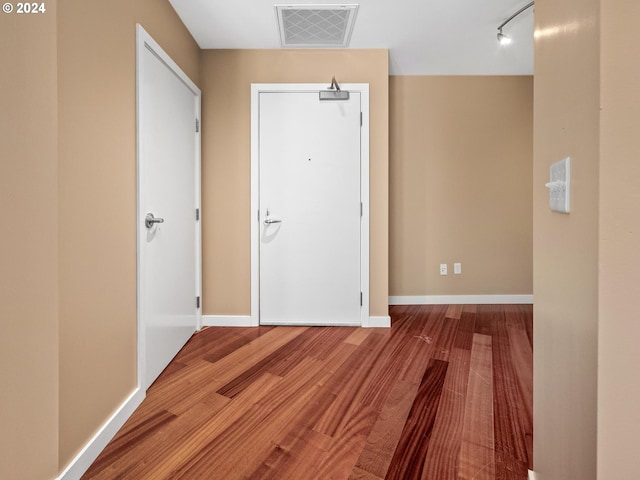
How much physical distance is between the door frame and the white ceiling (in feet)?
1.16

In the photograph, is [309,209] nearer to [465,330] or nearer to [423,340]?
[423,340]

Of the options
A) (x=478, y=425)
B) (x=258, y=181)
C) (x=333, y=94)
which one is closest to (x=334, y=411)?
(x=478, y=425)

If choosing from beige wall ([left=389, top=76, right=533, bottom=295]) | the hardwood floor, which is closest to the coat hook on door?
beige wall ([left=389, top=76, right=533, bottom=295])

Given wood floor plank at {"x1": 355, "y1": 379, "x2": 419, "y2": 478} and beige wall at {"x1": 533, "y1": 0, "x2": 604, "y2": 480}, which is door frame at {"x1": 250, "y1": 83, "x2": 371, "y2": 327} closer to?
wood floor plank at {"x1": 355, "y1": 379, "x2": 419, "y2": 478}

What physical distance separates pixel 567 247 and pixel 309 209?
206 centimetres

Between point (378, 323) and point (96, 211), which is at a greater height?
point (96, 211)

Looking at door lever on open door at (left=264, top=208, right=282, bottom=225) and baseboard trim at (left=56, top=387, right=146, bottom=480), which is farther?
door lever on open door at (left=264, top=208, right=282, bottom=225)

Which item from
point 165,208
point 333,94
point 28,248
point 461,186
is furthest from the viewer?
point 461,186

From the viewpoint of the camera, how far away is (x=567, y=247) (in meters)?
0.70

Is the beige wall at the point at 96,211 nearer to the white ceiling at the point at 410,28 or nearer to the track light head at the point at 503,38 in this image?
the white ceiling at the point at 410,28

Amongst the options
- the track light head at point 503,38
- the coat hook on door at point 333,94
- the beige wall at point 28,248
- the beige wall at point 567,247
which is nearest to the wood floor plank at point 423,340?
the beige wall at point 567,247

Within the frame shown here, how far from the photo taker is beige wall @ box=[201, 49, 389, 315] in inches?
102

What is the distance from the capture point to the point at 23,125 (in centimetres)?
95

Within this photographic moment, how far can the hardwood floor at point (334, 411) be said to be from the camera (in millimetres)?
1188
